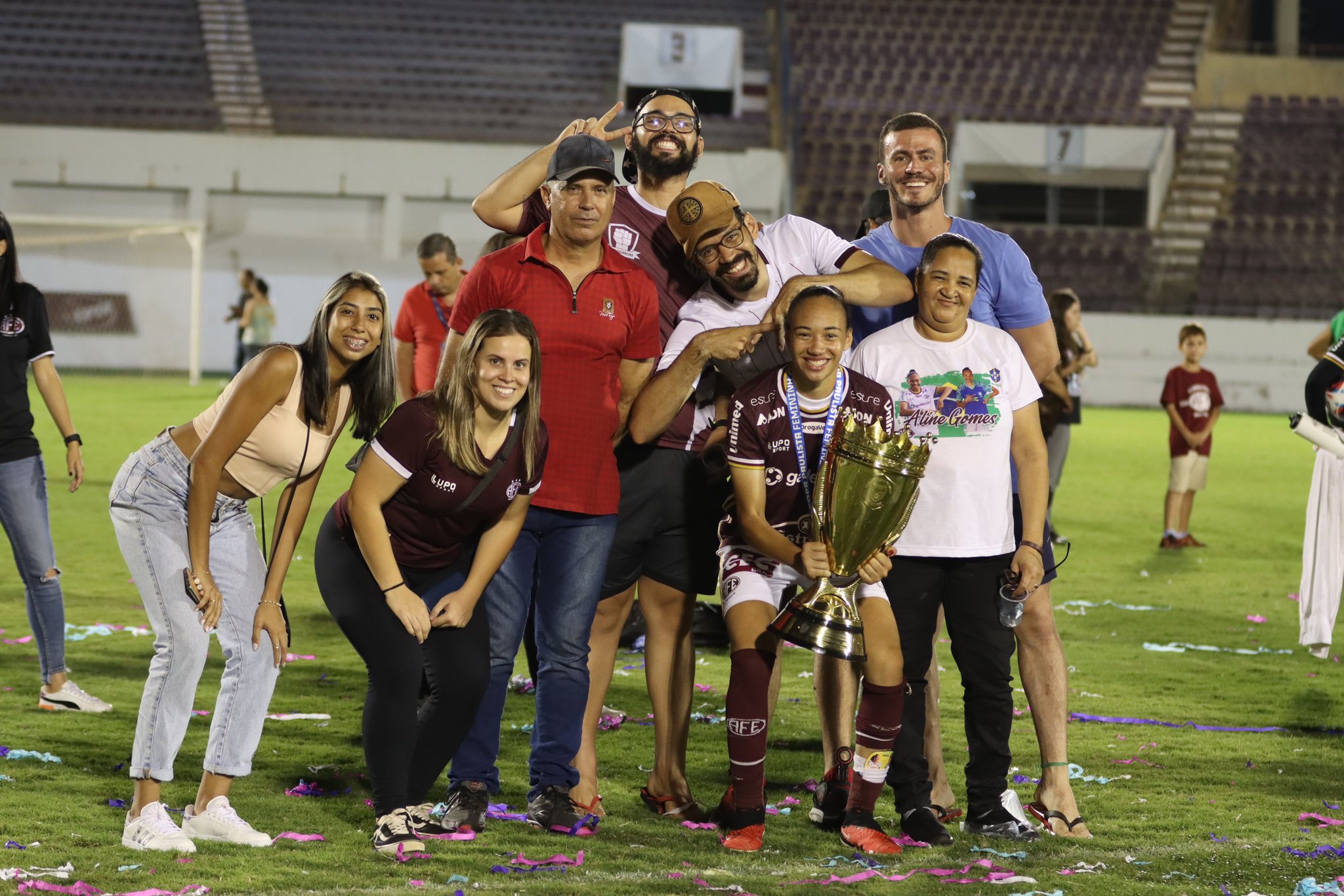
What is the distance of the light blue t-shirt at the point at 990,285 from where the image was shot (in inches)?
175

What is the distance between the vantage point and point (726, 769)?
198 inches

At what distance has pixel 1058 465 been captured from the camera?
10.8 meters

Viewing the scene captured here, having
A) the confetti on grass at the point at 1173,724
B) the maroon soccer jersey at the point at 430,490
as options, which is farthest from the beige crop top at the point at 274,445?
the confetti on grass at the point at 1173,724

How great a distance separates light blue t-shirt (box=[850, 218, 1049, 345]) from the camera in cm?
445

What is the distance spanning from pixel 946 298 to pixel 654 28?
29.3 metres

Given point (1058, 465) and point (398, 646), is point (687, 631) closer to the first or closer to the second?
point (398, 646)

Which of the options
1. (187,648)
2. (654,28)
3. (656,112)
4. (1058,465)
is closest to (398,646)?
(187,648)

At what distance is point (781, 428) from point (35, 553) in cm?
312

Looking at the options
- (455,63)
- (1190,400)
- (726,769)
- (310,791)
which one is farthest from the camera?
(455,63)

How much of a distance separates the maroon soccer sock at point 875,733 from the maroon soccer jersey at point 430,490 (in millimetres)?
1096

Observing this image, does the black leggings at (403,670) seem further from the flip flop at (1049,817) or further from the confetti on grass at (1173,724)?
the confetti on grass at (1173,724)

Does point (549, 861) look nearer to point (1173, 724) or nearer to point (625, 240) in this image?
point (625, 240)

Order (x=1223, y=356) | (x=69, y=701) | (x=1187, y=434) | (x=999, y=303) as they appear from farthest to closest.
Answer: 1. (x=1223, y=356)
2. (x=1187, y=434)
3. (x=69, y=701)
4. (x=999, y=303)

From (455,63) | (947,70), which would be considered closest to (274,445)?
(455,63)
